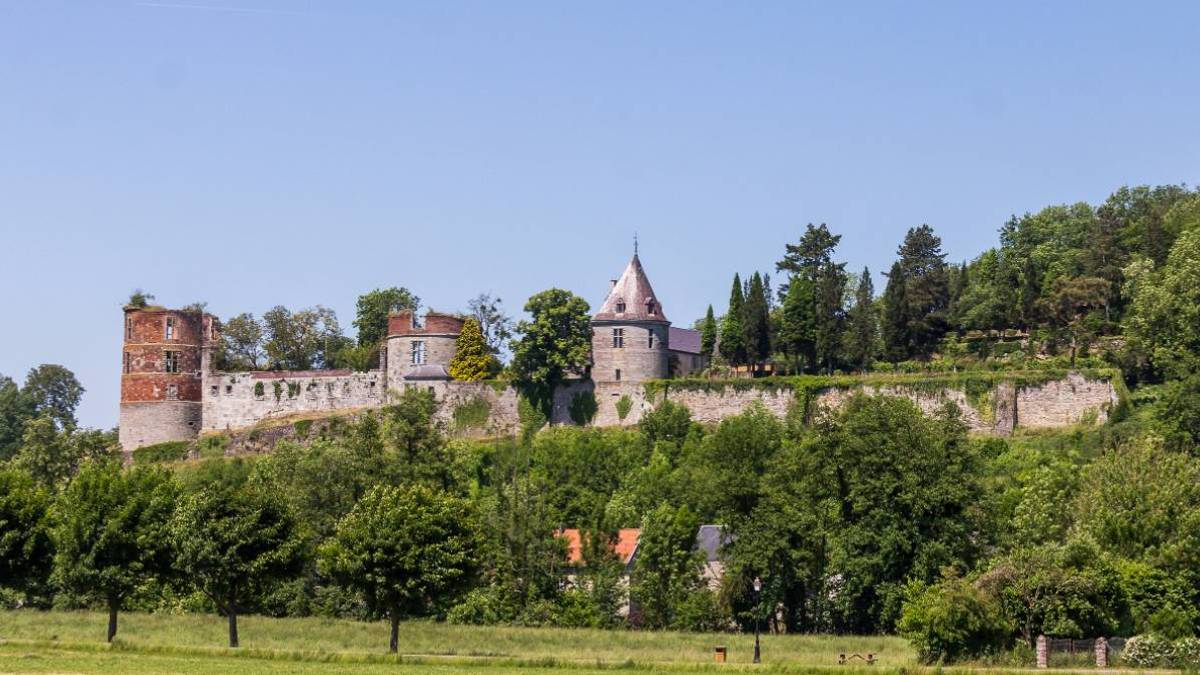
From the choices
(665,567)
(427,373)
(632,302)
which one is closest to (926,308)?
(632,302)

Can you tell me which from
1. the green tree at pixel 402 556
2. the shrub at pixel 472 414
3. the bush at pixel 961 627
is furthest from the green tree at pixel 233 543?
the shrub at pixel 472 414

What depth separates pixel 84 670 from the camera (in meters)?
37.7

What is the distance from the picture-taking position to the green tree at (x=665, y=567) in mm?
58250

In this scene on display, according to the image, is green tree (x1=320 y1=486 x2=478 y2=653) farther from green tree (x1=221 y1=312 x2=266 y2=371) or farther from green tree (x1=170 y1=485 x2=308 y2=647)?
green tree (x1=221 y1=312 x2=266 y2=371)

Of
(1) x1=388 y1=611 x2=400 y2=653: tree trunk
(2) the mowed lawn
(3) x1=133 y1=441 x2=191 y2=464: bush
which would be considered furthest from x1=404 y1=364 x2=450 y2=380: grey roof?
(1) x1=388 y1=611 x2=400 y2=653: tree trunk

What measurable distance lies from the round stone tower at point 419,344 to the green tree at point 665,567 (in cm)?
3000

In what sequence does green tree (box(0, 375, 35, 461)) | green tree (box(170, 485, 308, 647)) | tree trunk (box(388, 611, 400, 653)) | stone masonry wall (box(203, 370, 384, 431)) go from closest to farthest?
tree trunk (box(388, 611, 400, 653))
green tree (box(170, 485, 308, 647))
stone masonry wall (box(203, 370, 384, 431))
green tree (box(0, 375, 35, 461))

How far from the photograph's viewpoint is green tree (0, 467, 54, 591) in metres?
52.9

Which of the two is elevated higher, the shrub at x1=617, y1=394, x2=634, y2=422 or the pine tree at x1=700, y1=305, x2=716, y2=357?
the pine tree at x1=700, y1=305, x2=716, y2=357

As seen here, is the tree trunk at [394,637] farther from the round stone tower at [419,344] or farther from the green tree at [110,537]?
the round stone tower at [419,344]

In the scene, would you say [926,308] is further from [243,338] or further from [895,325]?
[243,338]

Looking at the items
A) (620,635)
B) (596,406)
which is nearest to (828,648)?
(620,635)

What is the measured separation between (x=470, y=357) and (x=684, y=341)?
445 inches

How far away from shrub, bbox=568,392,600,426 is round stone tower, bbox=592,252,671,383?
0.90m
